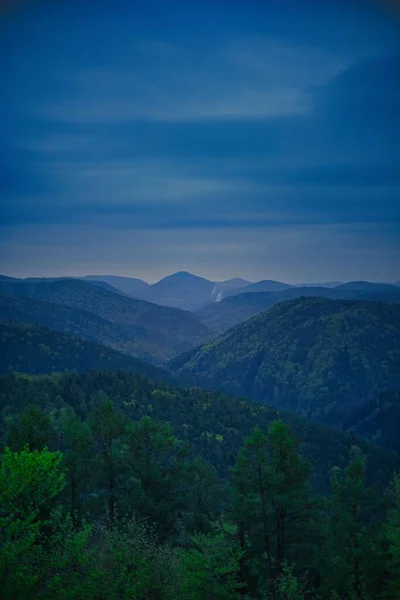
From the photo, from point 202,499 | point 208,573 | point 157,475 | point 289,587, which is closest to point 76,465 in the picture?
point 157,475

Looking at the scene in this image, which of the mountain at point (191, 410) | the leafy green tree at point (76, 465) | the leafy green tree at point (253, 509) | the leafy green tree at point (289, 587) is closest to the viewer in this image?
the leafy green tree at point (289, 587)

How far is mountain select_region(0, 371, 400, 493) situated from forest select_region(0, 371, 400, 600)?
304 feet

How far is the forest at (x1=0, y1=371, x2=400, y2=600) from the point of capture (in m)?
18.8

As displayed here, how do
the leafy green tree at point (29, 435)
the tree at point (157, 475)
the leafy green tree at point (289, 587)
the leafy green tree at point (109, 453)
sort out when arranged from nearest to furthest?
the leafy green tree at point (289, 587), the leafy green tree at point (29, 435), the tree at point (157, 475), the leafy green tree at point (109, 453)

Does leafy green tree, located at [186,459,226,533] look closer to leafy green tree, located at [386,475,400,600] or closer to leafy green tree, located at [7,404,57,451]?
leafy green tree, located at [386,475,400,600]

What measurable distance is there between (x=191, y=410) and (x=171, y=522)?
12687cm

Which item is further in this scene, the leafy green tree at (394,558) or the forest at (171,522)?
the leafy green tree at (394,558)

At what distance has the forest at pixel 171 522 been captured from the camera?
18.8 metres

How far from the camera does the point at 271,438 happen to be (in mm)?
31641

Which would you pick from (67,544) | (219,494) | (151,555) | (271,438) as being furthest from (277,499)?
(67,544)

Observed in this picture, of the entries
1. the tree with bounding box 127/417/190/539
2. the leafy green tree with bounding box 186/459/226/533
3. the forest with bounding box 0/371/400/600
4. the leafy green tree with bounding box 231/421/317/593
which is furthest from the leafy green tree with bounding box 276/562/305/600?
the tree with bounding box 127/417/190/539

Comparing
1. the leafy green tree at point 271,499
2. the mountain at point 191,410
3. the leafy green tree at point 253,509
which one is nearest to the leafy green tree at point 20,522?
the leafy green tree at point 253,509

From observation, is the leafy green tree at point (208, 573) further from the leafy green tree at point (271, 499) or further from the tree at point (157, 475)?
the tree at point (157, 475)

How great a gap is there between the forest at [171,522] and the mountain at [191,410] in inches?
3649
